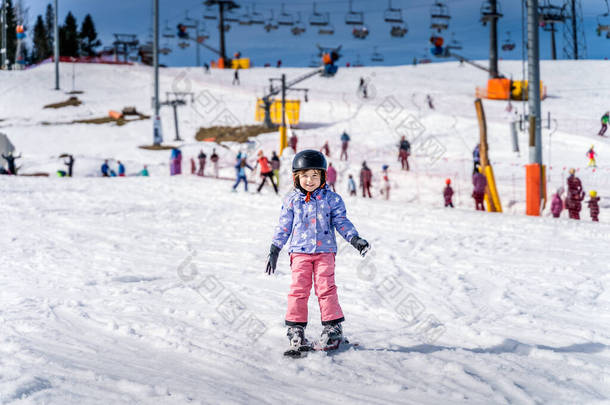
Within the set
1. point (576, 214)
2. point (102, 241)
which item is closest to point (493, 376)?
point (102, 241)

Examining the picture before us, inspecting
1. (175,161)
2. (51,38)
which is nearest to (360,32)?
(175,161)

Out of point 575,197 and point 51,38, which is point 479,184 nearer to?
point 575,197

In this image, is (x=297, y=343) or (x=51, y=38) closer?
(x=297, y=343)

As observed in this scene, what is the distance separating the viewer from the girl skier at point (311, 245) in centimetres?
367

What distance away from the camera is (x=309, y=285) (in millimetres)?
3717

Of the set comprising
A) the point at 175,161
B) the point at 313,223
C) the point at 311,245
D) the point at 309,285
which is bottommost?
the point at 309,285

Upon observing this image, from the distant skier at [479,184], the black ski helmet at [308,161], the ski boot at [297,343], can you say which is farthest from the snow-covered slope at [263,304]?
the distant skier at [479,184]

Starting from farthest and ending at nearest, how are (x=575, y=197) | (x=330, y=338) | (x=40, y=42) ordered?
(x=40, y=42)
(x=575, y=197)
(x=330, y=338)

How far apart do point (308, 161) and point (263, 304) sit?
1.99 metres

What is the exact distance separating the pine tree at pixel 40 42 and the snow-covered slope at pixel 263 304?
7781cm

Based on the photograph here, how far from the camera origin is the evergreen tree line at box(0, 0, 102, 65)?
76.5m

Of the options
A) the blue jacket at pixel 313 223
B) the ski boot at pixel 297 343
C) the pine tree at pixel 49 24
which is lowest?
the ski boot at pixel 297 343

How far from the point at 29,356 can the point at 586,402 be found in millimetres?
3199

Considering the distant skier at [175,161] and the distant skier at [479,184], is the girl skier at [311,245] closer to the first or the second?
the distant skier at [479,184]
